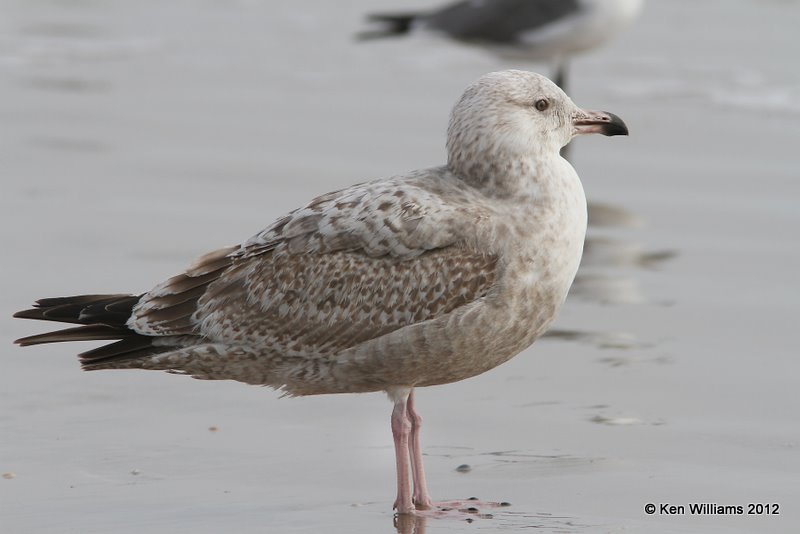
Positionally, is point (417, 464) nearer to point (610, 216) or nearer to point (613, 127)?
point (613, 127)

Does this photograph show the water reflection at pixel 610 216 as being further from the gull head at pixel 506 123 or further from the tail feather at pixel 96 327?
the tail feather at pixel 96 327

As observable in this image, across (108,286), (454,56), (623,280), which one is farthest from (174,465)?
(454,56)

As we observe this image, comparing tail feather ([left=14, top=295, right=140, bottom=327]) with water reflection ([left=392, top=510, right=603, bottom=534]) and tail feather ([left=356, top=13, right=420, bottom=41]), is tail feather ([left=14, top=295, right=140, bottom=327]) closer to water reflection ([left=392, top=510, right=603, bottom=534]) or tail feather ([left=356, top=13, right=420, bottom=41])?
water reflection ([left=392, top=510, right=603, bottom=534])

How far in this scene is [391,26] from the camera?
1805 centimetres

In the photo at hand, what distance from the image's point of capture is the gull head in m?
6.47

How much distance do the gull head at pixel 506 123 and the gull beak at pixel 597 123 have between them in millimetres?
56

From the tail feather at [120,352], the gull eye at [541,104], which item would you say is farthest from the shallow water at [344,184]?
the gull eye at [541,104]

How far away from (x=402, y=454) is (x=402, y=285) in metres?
0.68

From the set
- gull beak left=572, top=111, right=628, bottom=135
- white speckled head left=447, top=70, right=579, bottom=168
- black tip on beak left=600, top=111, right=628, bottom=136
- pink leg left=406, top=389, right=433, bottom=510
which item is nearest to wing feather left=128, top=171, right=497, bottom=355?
white speckled head left=447, top=70, right=579, bottom=168

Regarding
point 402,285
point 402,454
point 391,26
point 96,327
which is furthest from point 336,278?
point 391,26

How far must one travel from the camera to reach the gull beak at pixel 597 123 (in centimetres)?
677

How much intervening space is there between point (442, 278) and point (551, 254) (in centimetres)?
44

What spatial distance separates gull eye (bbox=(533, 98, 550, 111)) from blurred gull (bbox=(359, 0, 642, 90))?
32.2ft

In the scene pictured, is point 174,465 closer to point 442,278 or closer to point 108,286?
point 442,278
